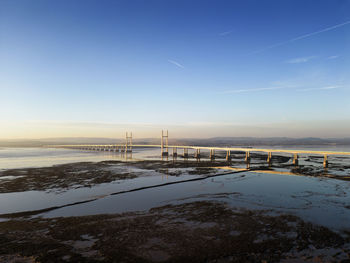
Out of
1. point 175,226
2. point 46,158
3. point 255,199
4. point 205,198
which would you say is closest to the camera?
Answer: point 175,226

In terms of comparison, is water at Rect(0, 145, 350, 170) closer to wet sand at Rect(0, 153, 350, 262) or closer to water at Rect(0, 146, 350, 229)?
water at Rect(0, 146, 350, 229)

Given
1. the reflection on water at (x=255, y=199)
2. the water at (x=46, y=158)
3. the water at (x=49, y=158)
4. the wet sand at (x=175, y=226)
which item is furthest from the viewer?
the water at (x=49, y=158)

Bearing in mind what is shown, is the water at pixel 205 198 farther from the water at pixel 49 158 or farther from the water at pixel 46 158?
the water at pixel 49 158

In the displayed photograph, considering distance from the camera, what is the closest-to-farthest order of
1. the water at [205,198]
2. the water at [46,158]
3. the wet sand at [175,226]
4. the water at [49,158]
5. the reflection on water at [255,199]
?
the wet sand at [175,226]
the reflection on water at [255,199]
the water at [205,198]
the water at [46,158]
the water at [49,158]

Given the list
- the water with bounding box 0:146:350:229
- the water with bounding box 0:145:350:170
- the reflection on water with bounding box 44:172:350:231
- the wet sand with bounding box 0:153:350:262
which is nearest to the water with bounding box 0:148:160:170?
the water with bounding box 0:145:350:170

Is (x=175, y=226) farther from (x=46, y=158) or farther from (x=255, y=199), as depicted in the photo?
(x=46, y=158)

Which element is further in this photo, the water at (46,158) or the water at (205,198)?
the water at (46,158)

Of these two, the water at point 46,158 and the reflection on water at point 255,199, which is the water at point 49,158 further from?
the reflection on water at point 255,199

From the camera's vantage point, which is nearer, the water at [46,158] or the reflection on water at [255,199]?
the reflection on water at [255,199]

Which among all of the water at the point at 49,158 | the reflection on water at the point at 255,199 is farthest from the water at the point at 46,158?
the reflection on water at the point at 255,199

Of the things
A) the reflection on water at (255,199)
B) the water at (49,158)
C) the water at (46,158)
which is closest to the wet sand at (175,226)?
the reflection on water at (255,199)

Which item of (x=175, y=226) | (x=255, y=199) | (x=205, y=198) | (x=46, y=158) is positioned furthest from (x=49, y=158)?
(x=175, y=226)

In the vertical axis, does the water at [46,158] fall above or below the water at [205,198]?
below

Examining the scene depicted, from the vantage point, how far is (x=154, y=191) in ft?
59.0
